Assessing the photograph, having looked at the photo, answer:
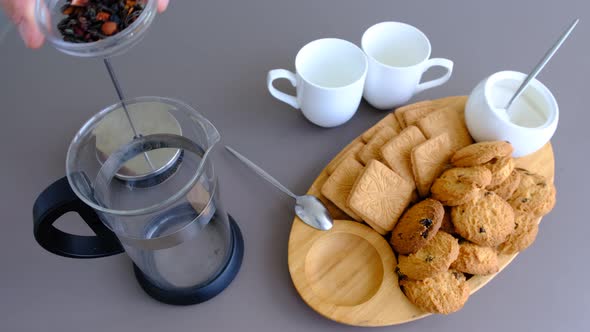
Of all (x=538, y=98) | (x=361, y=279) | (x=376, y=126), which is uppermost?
(x=538, y=98)

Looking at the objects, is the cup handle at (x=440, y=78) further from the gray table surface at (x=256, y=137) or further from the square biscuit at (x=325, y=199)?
the square biscuit at (x=325, y=199)

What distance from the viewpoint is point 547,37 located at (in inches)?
38.2

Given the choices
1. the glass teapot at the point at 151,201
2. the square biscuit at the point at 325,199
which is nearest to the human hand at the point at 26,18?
the glass teapot at the point at 151,201

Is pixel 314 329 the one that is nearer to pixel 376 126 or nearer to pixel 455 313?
pixel 455 313

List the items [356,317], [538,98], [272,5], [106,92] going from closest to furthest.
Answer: [356,317], [538,98], [106,92], [272,5]

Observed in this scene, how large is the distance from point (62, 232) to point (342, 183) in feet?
1.27

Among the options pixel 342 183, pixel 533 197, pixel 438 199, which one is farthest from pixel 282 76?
pixel 533 197

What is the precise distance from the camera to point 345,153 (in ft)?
2.56

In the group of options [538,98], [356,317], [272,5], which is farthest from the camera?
[272,5]

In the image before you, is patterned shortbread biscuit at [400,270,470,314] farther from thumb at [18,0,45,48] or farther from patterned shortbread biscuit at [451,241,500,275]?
thumb at [18,0,45,48]

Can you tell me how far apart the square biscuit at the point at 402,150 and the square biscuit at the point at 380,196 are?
0.07 feet

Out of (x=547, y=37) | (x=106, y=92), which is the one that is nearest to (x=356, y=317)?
(x=106, y=92)

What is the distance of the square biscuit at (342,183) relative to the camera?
2.35 ft

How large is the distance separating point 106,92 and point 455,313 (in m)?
0.70
